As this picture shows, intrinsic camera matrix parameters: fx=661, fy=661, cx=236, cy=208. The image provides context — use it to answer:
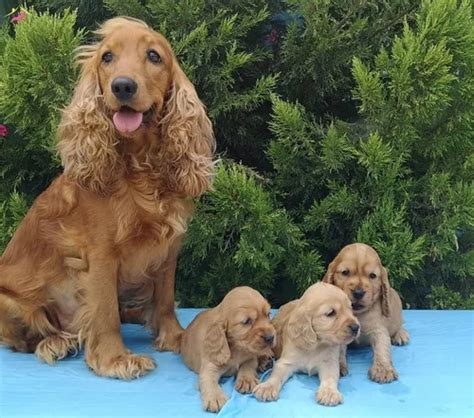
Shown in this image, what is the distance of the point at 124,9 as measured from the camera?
329cm

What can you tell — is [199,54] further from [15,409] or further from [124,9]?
[15,409]

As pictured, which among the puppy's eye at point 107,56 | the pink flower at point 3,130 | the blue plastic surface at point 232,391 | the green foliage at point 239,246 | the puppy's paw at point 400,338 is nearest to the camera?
the blue plastic surface at point 232,391

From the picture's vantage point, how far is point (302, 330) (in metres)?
2.29

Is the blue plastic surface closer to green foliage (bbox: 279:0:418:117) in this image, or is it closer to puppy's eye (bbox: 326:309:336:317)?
puppy's eye (bbox: 326:309:336:317)

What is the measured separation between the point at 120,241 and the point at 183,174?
1.14 ft

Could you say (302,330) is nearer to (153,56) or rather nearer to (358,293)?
(358,293)

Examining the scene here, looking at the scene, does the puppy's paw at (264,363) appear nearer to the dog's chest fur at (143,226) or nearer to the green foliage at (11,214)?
the dog's chest fur at (143,226)

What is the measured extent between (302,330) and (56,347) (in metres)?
0.99

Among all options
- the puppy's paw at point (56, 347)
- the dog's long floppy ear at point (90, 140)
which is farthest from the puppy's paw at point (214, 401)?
the dog's long floppy ear at point (90, 140)

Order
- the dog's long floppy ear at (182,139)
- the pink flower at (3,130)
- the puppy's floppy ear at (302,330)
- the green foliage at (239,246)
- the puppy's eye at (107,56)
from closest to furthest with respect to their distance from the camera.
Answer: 1. the puppy's floppy ear at (302,330)
2. the puppy's eye at (107,56)
3. the dog's long floppy ear at (182,139)
4. the green foliage at (239,246)
5. the pink flower at (3,130)

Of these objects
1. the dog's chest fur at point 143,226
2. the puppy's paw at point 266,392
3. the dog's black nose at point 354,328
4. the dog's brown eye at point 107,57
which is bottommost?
the puppy's paw at point 266,392

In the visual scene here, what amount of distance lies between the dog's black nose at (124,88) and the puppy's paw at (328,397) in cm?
120

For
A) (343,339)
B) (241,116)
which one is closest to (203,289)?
(241,116)

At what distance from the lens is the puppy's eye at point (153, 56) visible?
2369 mm
